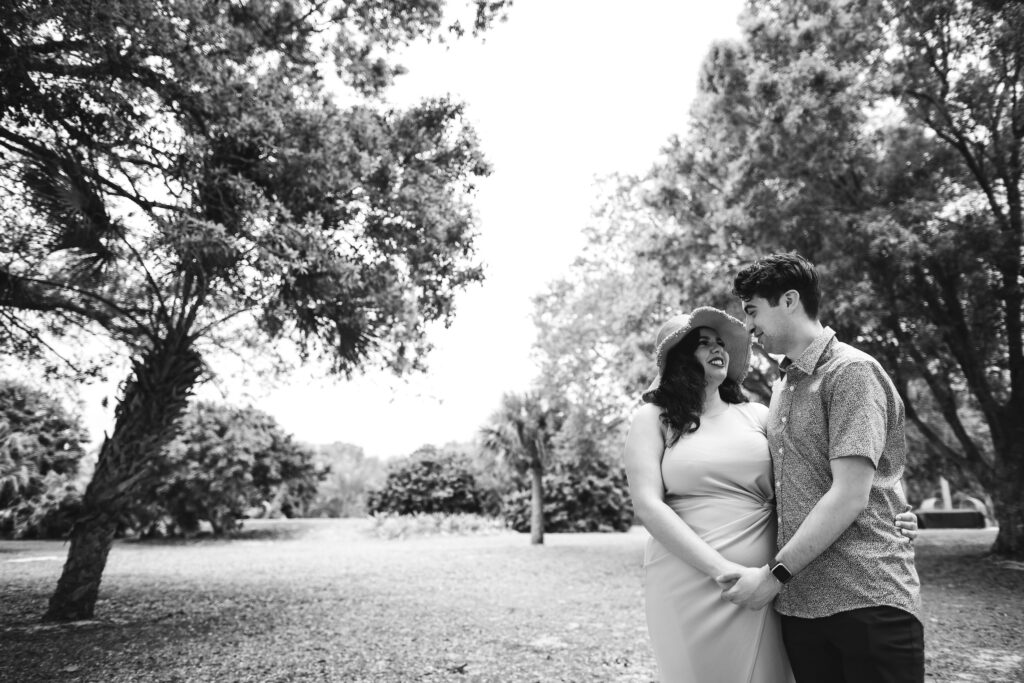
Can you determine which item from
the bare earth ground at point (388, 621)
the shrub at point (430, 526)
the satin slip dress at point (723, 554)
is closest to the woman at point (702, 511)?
the satin slip dress at point (723, 554)

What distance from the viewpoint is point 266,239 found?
6301 millimetres

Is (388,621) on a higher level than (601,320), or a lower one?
lower

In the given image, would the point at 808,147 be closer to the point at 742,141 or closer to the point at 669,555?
the point at 742,141

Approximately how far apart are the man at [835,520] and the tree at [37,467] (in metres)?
19.6

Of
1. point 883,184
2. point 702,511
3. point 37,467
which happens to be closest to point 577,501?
point 883,184

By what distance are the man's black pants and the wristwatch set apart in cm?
16

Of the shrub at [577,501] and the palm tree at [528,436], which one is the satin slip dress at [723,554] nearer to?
the palm tree at [528,436]

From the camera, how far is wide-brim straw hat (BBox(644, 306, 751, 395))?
244cm

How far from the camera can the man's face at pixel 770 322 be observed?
2.21 meters

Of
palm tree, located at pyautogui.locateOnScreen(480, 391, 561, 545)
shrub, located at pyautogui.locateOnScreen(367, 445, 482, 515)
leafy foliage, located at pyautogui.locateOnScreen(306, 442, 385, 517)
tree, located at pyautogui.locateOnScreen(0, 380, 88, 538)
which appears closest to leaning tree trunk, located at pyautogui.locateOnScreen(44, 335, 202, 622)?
tree, located at pyautogui.locateOnScreen(0, 380, 88, 538)

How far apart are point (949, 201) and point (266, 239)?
1094 centimetres

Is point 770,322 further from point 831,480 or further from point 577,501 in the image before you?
point 577,501

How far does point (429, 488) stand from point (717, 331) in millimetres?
27716

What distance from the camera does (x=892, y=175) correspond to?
438 inches
